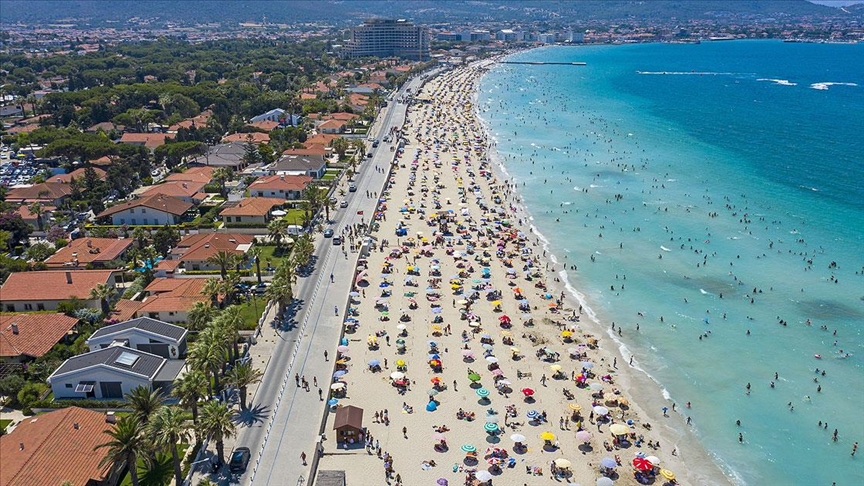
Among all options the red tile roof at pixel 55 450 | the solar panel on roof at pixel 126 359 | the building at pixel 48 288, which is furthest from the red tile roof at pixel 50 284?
the red tile roof at pixel 55 450

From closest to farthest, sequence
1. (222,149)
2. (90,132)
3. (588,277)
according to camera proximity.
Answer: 1. (588,277)
2. (222,149)
3. (90,132)

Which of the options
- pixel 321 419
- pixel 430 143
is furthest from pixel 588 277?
pixel 430 143

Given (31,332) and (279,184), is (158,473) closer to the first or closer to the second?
(31,332)

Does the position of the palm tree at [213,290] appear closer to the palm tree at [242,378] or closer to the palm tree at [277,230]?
the palm tree at [242,378]

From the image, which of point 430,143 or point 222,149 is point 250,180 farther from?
point 430,143

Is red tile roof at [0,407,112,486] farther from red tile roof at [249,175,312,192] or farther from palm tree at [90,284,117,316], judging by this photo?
red tile roof at [249,175,312,192]

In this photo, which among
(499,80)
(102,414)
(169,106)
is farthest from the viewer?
(499,80)

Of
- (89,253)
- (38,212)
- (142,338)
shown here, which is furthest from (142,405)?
(38,212)
